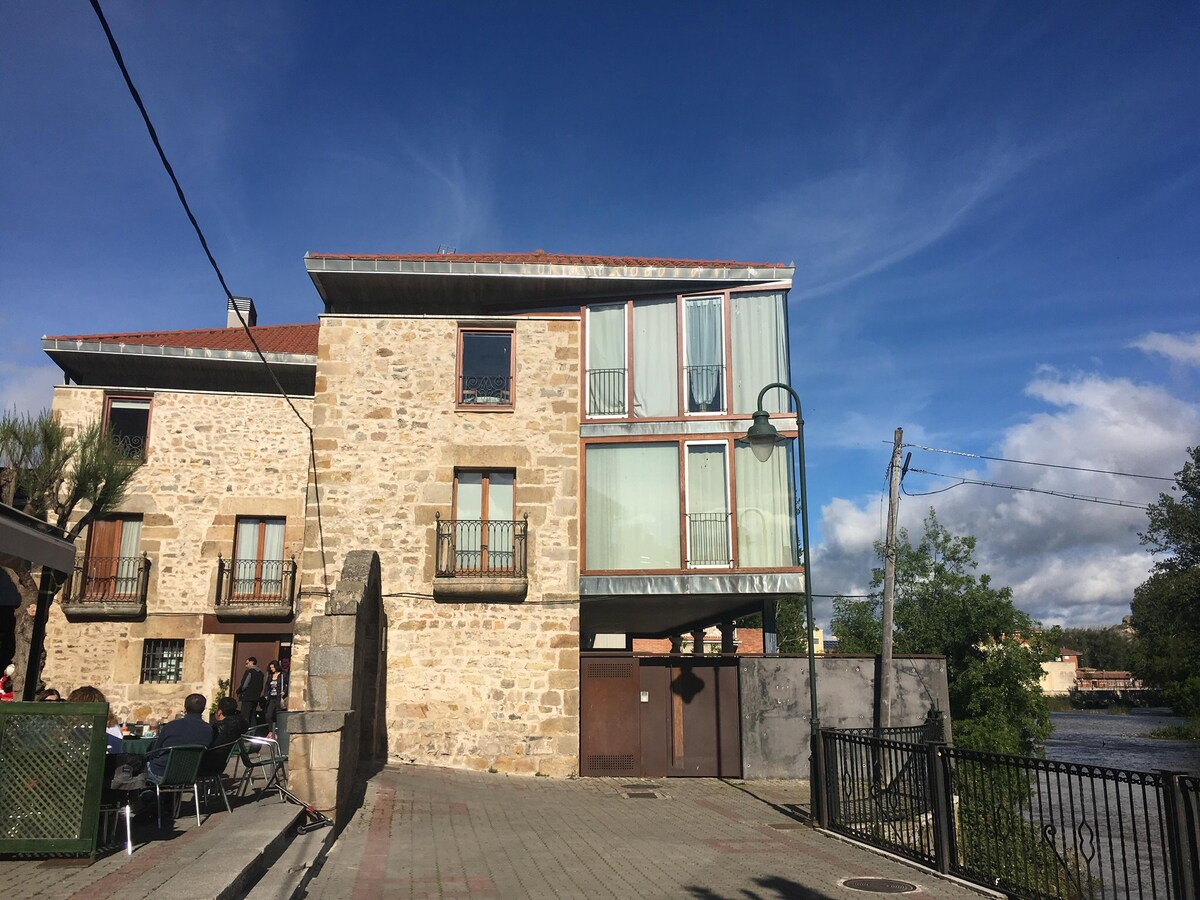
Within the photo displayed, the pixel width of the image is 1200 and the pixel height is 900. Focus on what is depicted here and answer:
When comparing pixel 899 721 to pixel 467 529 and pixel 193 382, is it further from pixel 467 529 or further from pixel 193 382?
pixel 193 382

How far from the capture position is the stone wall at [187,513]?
58.5 ft

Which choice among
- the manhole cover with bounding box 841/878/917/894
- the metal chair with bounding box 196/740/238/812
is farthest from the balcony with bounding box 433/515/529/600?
the manhole cover with bounding box 841/878/917/894

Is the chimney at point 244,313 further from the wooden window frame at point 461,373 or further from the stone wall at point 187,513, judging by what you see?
the wooden window frame at point 461,373

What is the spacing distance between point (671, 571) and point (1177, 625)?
4587cm

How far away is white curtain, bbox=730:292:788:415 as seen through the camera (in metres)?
16.7

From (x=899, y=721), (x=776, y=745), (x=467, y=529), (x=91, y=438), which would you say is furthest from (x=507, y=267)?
(x=899, y=721)

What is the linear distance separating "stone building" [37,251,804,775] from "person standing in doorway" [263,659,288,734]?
428 mm

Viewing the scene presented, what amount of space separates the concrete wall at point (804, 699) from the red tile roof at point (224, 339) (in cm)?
1143

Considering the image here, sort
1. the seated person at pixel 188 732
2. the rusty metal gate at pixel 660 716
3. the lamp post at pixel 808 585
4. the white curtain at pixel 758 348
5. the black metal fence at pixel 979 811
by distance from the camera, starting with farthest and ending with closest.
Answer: the white curtain at pixel 758 348
the rusty metal gate at pixel 660 716
the lamp post at pixel 808 585
the seated person at pixel 188 732
the black metal fence at pixel 979 811

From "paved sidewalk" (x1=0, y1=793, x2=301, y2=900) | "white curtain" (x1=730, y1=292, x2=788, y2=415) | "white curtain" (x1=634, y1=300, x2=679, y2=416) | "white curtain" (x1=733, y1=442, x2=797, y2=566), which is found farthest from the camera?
"white curtain" (x1=634, y1=300, x2=679, y2=416)

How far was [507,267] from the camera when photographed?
1661cm

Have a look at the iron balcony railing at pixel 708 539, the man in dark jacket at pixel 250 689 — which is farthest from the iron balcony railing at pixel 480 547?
the man in dark jacket at pixel 250 689

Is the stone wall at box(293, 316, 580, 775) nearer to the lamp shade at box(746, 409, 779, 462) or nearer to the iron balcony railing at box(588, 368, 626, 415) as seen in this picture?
the iron balcony railing at box(588, 368, 626, 415)

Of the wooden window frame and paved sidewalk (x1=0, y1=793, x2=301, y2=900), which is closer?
paved sidewalk (x1=0, y1=793, x2=301, y2=900)
